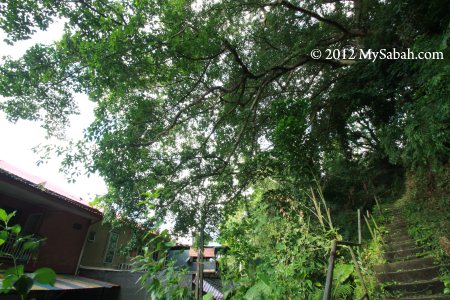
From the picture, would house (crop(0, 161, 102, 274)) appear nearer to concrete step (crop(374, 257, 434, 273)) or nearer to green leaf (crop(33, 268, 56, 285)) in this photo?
green leaf (crop(33, 268, 56, 285))

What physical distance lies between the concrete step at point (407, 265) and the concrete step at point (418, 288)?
1.93 ft

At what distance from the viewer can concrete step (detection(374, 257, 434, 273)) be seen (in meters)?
4.55

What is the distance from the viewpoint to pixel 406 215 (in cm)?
718

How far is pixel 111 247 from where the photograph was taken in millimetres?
12266

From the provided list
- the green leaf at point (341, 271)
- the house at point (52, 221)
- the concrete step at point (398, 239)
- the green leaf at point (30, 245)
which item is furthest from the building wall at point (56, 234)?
the concrete step at point (398, 239)

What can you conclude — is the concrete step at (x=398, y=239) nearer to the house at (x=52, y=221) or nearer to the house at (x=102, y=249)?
the house at (x=102, y=249)

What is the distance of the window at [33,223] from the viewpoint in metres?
9.40

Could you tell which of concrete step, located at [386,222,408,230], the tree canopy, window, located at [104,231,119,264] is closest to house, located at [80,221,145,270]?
window, located at [104,231,119,264]

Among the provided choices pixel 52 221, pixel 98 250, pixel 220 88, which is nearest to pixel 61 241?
pixel 52 221

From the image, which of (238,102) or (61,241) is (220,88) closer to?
(238,102)

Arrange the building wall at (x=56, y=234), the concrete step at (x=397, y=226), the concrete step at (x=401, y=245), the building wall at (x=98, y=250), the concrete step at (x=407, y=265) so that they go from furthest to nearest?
the building wall at (x=98, y=250), the building wall at (x=56, y=234), the concrete step at (x=397, y=226), the concrete step at (x=401, y=245), the concrete step at (x=407, y=265)

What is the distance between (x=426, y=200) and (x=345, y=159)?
2.86 meters

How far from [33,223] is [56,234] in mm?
923

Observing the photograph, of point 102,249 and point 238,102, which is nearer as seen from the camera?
point 238,102
